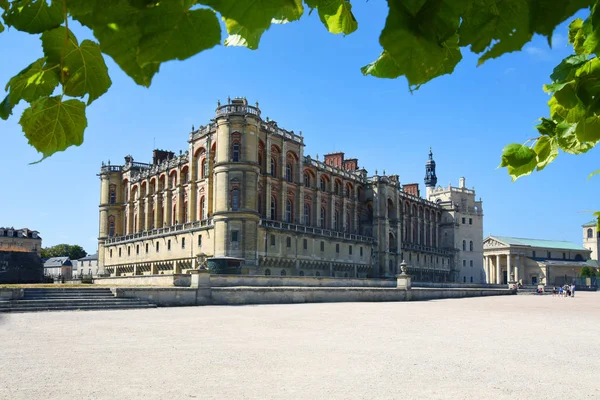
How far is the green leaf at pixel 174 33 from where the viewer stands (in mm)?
1355

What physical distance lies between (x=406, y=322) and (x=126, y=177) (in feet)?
184

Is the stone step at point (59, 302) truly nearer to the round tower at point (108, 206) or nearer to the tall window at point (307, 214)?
the tall window at point (307, 214)

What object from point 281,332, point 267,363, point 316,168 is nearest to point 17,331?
point 281,332

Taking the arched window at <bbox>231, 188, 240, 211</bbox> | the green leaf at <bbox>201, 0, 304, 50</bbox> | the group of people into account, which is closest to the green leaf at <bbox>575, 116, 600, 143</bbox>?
the green leaf at <bbox>201, 0, 304, 50</bbox>

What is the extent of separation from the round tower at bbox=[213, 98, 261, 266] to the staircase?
19632 millimetres

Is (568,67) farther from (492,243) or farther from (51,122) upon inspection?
(492,243)

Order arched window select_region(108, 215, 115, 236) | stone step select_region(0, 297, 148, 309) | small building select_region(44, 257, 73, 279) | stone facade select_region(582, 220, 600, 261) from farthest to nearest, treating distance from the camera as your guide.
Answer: stone facade select_region(582, 220, 600, 261), small building select_region(44, 257, 73, 279), arched window select_region(108, 215, 115, 236), stone step select_region(0, 297, 148, 309)

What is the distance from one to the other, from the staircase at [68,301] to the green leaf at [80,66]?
935 inches

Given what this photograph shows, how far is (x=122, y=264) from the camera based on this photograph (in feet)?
207

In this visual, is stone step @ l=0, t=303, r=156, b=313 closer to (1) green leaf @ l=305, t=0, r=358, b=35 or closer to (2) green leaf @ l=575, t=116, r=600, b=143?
(1) green leaf @ l=305, t=0, r=358, b=35

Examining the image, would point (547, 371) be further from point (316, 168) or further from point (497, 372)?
point (316, 168)

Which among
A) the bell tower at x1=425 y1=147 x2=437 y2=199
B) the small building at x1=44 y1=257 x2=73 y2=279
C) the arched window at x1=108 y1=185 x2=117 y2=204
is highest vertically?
the bell tower at x1=425 y1=147 x2=437 y2=199

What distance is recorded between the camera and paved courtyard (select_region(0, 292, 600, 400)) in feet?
26.4

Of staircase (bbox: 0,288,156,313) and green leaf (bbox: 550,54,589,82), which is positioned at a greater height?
green leaf (bbox: 550,54,589,82)
